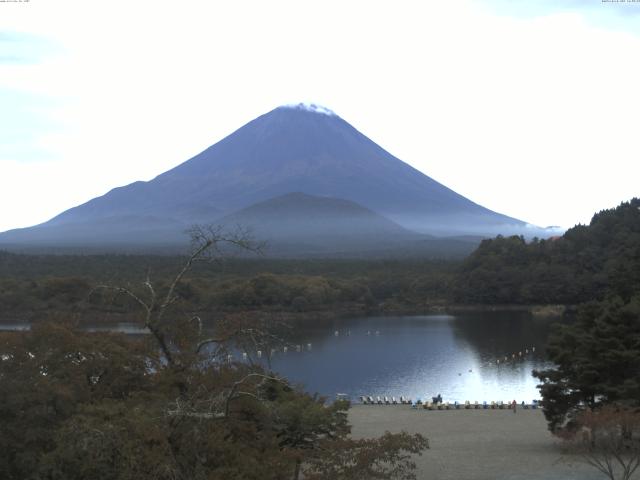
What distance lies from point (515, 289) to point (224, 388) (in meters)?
48.6

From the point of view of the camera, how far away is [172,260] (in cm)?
7000

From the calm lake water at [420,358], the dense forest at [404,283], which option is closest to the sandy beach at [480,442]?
the calm lake water at [420,358]

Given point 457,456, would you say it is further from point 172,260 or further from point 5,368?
point 172,260

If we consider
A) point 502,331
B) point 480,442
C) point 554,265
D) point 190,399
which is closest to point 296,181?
point 554,265

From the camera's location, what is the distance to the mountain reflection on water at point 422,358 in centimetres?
2777

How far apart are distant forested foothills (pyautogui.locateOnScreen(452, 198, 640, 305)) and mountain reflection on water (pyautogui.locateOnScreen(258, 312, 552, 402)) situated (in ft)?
22.0

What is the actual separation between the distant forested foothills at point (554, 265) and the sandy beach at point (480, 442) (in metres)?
31.3

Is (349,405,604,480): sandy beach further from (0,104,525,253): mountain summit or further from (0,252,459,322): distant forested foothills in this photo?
(0,104,525,253): mountain summit

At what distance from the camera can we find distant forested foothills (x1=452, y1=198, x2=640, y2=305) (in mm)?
53406

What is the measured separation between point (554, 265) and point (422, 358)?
2436 cm

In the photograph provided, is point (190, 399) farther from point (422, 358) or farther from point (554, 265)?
point (554, 265)

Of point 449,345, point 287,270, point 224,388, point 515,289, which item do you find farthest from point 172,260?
point 224,388

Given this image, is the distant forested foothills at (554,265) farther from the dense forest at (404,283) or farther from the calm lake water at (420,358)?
the calm lake water at (420,358)

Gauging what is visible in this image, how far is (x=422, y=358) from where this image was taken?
33.9 m
